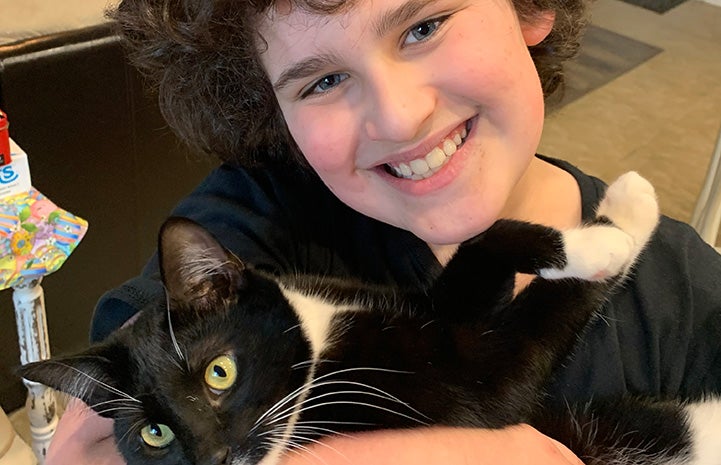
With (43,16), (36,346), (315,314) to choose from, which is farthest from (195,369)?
(43,16)

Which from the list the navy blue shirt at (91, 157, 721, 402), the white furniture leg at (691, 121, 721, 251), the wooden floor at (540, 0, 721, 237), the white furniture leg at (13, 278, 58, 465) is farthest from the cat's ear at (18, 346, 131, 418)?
the wooden floor at (540, 0, 721, 237)

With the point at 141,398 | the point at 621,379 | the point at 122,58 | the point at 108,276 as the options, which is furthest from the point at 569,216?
the point at 108,276

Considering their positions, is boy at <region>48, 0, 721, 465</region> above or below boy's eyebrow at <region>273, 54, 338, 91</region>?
below

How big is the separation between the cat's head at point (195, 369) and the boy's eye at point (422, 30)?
0.33m

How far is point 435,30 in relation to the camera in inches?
32.9

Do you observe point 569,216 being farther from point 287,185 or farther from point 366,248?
point 287,185

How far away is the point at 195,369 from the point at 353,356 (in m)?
0.20

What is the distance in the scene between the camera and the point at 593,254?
3.14 feet

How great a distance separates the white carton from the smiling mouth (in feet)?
2.56

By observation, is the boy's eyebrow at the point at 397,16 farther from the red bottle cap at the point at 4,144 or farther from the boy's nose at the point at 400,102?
the red bottle cap at the point at 4,144

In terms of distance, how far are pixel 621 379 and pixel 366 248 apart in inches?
15.7

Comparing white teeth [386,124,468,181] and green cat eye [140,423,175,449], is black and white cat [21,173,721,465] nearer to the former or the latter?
green cat eye [140,423,175,449]

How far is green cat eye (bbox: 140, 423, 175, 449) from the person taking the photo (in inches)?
34.5

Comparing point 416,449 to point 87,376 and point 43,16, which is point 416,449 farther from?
point 43,16
